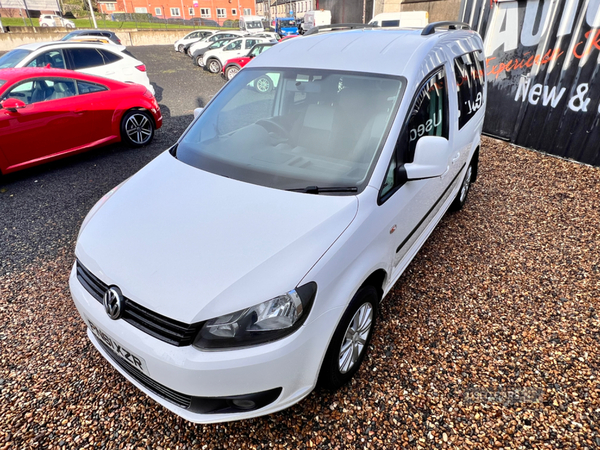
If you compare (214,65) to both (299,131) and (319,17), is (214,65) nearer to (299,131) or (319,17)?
(319,17)

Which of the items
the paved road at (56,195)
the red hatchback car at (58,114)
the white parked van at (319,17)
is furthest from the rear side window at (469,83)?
the white parked van at (319,17)

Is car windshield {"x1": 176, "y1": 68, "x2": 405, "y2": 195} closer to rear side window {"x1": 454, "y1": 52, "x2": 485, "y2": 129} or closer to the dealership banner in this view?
rear side window {"x1": 454, "y1": 52, "x2": 485, "y2": 129}

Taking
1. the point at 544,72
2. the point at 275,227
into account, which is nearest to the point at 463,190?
the point at 275,227

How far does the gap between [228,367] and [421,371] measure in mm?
1508

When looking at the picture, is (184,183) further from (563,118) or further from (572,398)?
(563,118)

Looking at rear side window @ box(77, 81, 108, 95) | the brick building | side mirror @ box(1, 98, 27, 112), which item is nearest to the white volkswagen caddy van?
side mirror @ box(1, 98, 27, 112)

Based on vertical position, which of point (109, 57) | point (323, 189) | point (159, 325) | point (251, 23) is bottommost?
point (159, 325)

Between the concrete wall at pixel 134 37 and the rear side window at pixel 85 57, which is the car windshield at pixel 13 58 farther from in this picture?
the concrete wall at pixel 134 37

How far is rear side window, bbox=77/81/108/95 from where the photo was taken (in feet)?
19.3

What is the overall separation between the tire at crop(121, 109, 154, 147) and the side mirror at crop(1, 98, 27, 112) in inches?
65.3

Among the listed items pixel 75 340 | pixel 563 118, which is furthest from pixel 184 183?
pixel 563 118

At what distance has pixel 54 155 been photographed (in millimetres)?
5547

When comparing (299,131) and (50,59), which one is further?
(50,59)

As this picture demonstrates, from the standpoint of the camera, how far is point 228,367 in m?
1.69
